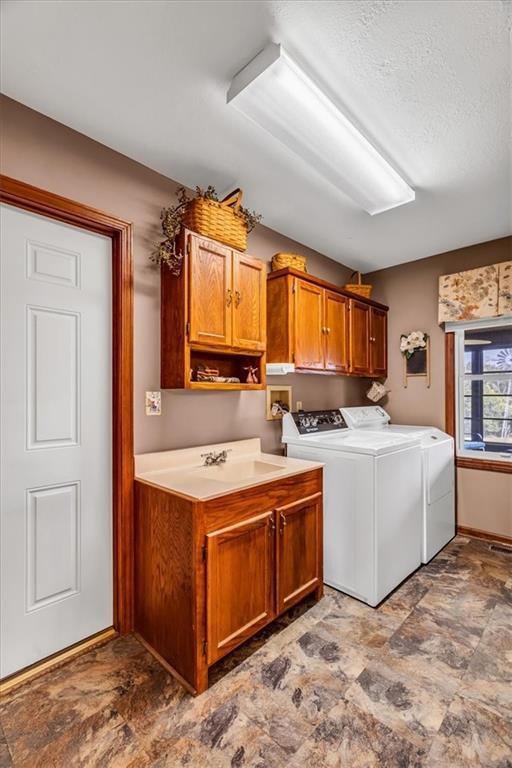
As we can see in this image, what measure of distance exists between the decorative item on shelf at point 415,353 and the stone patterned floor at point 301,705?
211 cm

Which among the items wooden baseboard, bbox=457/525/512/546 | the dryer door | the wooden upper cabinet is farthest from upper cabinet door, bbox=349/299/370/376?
wooden baseboard, bbox=457/525/512/546

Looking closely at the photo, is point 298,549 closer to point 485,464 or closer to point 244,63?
point 485,464

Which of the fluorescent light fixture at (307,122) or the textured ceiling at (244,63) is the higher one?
the textured ceiling at (244,63)

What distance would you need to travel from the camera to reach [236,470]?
2285mm

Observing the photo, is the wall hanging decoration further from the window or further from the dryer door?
the dryer door

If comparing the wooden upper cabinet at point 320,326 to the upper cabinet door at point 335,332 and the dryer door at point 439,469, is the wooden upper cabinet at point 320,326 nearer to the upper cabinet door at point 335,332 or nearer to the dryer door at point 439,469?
the upper cabinet door at point 335,332

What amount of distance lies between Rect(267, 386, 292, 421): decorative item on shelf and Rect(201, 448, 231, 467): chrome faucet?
0.59 meters

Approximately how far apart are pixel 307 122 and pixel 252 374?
55.0 inches

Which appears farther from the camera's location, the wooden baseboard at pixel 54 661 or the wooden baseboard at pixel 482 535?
the wooden baseboard at pixel 482 535

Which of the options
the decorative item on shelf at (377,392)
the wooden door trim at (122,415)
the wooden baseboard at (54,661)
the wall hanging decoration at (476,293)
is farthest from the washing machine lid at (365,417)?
the wooden baseboard at (54,661)

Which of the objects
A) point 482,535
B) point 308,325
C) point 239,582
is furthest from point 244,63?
point 482,535

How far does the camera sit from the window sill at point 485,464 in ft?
10.2

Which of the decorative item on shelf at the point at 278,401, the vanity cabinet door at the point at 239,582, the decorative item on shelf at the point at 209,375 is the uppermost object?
the decorative item on shelf at the point at 209,375

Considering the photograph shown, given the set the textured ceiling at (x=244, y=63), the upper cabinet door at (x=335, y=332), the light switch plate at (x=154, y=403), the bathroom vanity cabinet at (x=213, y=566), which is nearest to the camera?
the textured ceiling at (x=244, y=63)
